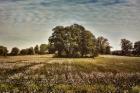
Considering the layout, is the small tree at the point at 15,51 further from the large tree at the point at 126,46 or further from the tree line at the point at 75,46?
the large tree at the point at 126,46

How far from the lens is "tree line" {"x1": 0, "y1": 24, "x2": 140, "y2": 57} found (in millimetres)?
16862

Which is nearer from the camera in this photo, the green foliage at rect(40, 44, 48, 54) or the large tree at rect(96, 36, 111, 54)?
the large tree at rect(96, 36, 111, 54)

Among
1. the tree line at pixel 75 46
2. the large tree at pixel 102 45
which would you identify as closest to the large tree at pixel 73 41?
the tree line at pixel 75 46

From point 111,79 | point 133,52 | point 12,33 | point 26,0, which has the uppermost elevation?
point 26,0

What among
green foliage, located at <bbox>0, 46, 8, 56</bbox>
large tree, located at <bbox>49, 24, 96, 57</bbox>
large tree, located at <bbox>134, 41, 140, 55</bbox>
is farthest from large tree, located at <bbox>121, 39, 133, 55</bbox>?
green foliage, located at <bbox>0, 46, 8, 56</bbox>

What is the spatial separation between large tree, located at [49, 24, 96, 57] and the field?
15.6 inches

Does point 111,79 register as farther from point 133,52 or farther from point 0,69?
point 0,69

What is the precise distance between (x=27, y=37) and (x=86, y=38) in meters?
2.98

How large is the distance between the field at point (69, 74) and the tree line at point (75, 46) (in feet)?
1.13

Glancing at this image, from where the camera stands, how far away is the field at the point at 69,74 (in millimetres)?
11435

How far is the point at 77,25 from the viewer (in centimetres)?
1681

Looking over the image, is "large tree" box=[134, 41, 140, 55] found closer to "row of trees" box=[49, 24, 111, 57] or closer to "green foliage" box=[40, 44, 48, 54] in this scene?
"row of trees" box=[49, 24, 111, 57]

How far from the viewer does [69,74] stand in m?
15.0

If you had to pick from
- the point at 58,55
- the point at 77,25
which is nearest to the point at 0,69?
the point at 58,55
